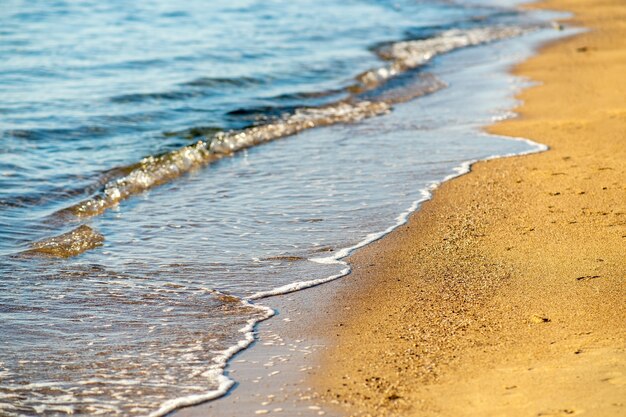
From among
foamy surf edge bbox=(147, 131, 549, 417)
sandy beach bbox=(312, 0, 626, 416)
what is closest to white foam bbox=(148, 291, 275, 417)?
foamy surf edge bbox=(147, 131, 549, 417)

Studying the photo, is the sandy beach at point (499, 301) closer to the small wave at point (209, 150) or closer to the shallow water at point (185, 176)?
the shallow water at point (185, 176)

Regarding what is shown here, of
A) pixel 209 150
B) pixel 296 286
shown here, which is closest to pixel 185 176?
pixel 209 150

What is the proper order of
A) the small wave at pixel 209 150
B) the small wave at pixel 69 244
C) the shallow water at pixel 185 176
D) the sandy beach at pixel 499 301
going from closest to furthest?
the sandy beach at pixel 499 301 < the shallow water at pixel 185 176 < the small wave at pixel 69 244 < the small wave at pixel 209 150

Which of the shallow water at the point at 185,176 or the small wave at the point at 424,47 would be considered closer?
the shallow water at the point at 185,176

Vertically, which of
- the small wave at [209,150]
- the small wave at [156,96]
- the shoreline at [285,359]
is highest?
the small wave at [156,96]

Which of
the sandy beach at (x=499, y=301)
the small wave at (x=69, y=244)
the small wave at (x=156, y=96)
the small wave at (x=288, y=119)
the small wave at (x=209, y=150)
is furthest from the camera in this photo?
the small wave at (x=156, y=96)

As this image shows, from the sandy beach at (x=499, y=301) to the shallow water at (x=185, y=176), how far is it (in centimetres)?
43

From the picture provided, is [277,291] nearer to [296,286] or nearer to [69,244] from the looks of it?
[296,286]

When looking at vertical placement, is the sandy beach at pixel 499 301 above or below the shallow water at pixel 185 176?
below

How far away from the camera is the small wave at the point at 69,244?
5871 millimetres

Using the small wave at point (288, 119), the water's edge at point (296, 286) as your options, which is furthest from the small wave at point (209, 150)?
the water's edge at point (296, 286)

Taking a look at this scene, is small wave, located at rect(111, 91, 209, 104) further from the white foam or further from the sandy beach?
the white foam

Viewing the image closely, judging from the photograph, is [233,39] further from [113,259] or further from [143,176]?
[113,259]

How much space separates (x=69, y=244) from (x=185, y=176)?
2242mm
